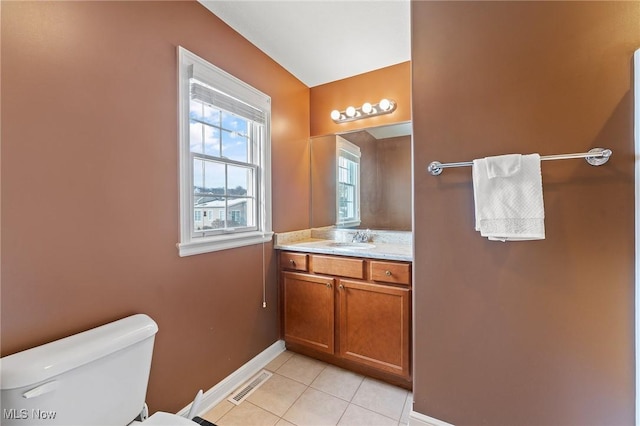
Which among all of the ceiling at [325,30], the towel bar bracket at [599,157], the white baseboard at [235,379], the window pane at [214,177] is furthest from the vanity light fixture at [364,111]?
the white baseboard at [235,379]

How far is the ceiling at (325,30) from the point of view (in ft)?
5.40

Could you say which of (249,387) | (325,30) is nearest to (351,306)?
(249,387)

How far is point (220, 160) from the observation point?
179 cm

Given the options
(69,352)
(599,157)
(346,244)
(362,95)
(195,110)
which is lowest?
(69,352)

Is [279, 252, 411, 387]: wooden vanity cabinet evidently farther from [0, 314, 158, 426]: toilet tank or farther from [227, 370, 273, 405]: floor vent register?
[0, 314, 158, 426]: toilet tank

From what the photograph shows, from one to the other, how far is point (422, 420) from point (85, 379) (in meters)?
1.54

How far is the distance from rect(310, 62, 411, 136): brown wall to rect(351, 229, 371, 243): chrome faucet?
0.97 m

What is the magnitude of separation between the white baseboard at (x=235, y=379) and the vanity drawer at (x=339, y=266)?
766mm

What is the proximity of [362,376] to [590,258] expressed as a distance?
1.53 metres

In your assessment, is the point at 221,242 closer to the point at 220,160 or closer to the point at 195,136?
the point at 220,160

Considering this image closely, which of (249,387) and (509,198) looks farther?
(249,387)

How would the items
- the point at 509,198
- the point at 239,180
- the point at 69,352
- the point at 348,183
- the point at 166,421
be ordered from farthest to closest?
the point at 348,183 → the point at 239,180 → the point at 509,198 → the point at 166,421 → the point at 69,352

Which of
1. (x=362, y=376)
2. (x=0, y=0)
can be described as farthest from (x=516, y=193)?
(x=0, y=0)

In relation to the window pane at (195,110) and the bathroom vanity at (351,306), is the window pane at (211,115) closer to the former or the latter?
the window pane at (195,110)
